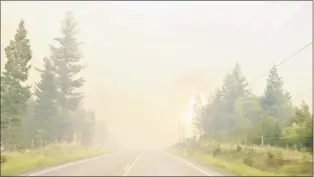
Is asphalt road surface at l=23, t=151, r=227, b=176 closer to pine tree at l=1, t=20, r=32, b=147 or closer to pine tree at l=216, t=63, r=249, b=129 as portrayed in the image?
pine tree at l=1, t=20, r=32, b=147

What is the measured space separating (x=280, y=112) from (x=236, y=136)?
806 centimetres

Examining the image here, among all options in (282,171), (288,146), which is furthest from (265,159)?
(288,146)

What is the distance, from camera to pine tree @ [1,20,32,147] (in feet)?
135

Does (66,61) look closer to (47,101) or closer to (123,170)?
(47,101)

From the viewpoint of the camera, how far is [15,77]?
42875 millimetres

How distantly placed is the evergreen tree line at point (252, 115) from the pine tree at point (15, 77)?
2551 centimetres

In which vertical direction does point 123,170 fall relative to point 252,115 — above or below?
below

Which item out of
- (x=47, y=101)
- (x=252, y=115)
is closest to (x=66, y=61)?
(x=47, y=101)

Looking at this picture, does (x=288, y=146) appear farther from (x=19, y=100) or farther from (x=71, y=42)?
(x=71, y=42)

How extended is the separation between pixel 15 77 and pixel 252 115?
1819 inches

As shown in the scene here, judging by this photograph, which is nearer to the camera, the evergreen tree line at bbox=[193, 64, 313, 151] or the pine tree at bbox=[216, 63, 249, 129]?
the evergreen tree line at bbox=[193, 64, 313, 151]

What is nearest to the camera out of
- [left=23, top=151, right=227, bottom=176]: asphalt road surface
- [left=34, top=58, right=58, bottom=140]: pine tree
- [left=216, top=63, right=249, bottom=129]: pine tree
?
[left=23, top=151, right=227, bottom=176]: asphalt road surface

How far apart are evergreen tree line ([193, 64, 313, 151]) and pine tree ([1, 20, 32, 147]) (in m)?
25.5

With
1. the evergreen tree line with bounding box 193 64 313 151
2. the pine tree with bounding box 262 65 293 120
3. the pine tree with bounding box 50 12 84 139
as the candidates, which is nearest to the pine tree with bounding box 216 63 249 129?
the evergreen tree line with bounding box 193 64 313 151
